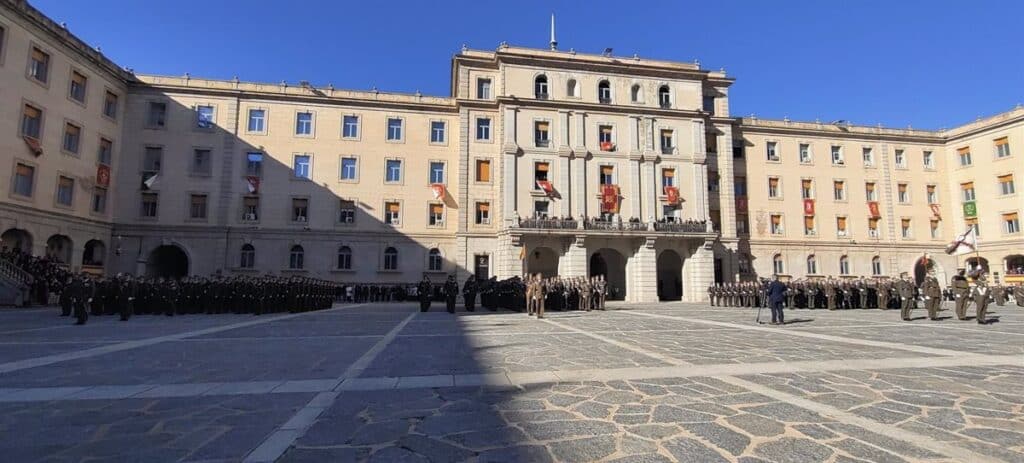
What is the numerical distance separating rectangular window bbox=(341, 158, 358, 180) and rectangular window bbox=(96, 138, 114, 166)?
1362cm

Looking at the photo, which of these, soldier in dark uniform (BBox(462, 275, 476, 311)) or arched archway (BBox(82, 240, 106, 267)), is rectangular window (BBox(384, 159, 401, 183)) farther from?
arched archway (BBox(82, 240, 106, 267))

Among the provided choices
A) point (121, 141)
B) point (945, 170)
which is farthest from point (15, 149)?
point (945, 170)

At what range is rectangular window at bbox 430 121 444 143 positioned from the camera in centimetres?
3571

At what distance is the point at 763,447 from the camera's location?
3.40 metres

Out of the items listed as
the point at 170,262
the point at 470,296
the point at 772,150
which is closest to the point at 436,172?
the point at 470,296

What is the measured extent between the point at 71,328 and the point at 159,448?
12.7 metres

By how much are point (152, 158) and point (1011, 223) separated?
2394 inches

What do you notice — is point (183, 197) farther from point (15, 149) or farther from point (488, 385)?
point (488, 385)

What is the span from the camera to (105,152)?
31062mm

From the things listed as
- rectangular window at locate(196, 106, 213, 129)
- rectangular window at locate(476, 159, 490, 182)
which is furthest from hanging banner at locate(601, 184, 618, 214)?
rectangular window at locate(196, 106, 213, 129)

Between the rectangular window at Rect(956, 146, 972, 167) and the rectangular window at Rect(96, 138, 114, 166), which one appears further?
the rectangular window at Rect(956, 146, 972, 167)

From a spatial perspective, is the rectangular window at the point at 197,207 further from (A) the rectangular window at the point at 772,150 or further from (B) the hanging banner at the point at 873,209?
(B) the hanging banner at the point at 873,209

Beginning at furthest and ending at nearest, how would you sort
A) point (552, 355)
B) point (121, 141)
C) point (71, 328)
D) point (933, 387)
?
point (121, 141)
point (71, 328)
point (552, 355)
point (933, 387)

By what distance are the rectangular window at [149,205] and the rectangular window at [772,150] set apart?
144 ft
